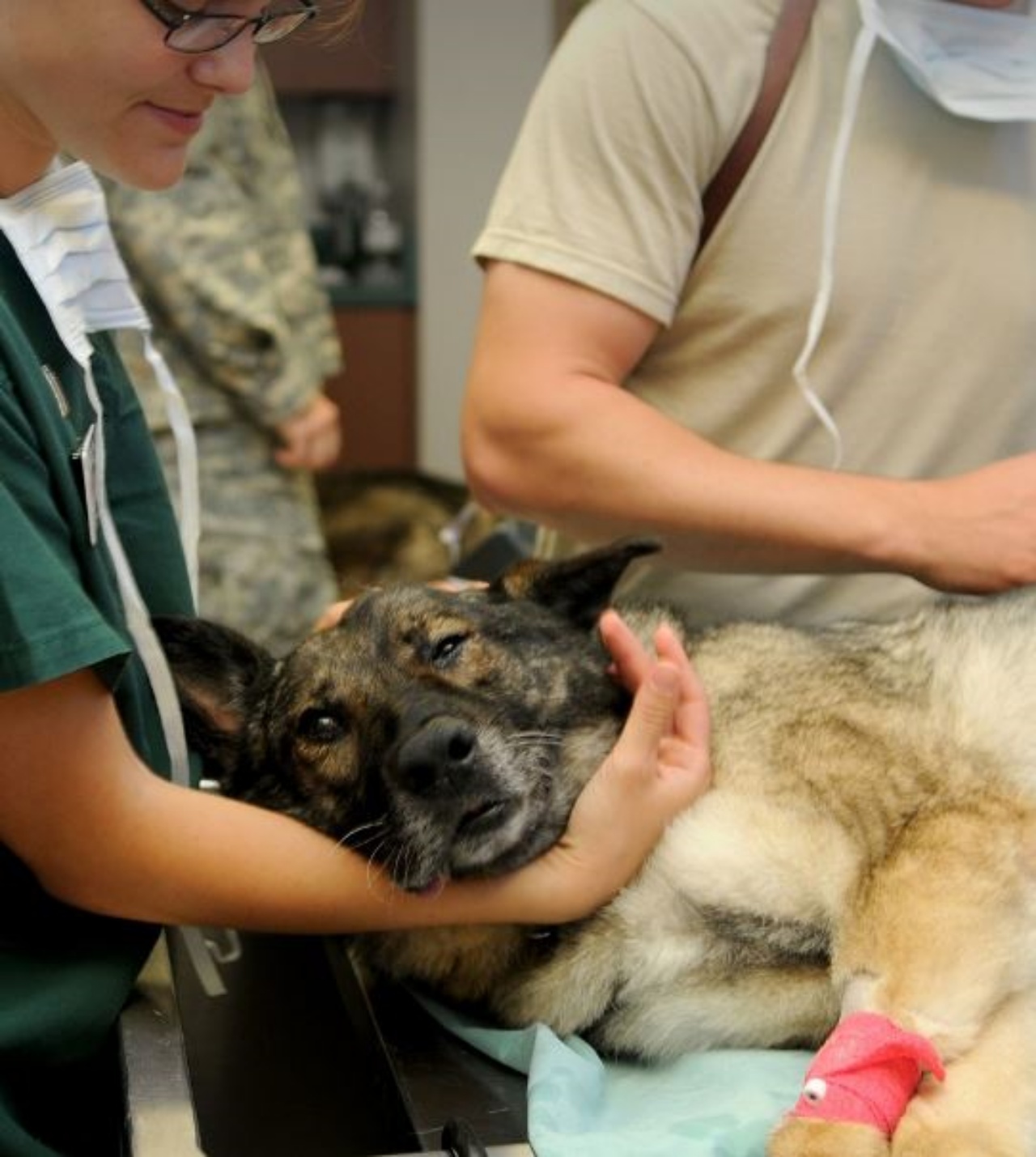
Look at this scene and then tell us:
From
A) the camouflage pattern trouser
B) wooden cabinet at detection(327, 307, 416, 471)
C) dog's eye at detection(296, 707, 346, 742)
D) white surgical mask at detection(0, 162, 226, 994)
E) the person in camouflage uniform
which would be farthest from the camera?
wooden cabinet at detection(327, 307, 416, 471)

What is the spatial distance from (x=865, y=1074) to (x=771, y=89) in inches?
39.4

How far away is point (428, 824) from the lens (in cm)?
141

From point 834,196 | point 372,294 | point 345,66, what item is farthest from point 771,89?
point 345,66

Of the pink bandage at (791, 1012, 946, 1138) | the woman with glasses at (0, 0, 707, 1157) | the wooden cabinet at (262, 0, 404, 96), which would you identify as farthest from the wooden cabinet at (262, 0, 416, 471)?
the pink bandage at (791, 1012, 946, 1138)

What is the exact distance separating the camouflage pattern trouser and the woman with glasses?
1561 mm

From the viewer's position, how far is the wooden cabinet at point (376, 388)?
5645 millimetres

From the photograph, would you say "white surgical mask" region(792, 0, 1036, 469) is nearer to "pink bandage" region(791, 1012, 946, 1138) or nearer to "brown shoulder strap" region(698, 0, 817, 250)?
"brown shoulder strap" region(698, 0, 817, 250)

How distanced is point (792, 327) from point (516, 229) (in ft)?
1.04

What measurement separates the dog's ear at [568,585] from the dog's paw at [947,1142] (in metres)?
0.63

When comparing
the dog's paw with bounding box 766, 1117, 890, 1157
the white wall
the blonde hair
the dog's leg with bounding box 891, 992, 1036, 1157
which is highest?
the blonde hair

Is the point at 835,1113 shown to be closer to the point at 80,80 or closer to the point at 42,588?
the point at 42,588

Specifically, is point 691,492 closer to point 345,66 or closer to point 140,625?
point 140,625

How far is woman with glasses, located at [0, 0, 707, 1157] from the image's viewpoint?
114cm

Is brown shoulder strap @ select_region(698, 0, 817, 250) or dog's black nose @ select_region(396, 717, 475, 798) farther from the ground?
brown shoulder strap @ select_region(698, 0, 817, 250)
